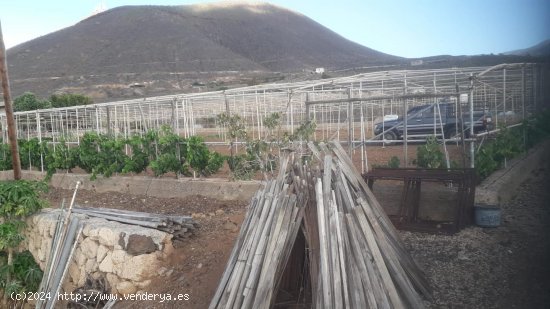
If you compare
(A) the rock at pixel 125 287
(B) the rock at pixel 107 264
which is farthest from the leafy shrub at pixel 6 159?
(A) the rock at pixel 125 287

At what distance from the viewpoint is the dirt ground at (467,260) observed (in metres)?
4.60

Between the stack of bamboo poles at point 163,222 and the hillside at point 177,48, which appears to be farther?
the hillside at point 177,48

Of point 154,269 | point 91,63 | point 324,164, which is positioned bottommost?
point 154,269

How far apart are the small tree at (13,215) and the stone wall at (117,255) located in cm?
61

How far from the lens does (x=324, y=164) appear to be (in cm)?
482

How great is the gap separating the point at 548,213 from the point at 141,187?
8147mm

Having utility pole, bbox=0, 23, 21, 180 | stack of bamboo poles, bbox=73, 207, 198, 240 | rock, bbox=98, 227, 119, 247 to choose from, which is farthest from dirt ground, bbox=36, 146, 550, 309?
utility pole, bbox=0, 23, 21, 180

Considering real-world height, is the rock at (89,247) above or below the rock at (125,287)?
above

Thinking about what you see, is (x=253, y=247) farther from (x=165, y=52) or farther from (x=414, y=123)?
(x=165, y=52)

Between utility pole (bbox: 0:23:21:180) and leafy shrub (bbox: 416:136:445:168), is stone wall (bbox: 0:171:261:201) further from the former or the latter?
leafy shrub (bbox: 416:136:445:168)

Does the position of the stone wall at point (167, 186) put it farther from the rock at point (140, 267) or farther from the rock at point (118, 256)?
the rock at point (118, 256)

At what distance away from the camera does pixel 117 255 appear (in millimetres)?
→ 6828

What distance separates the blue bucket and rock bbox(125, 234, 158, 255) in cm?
413

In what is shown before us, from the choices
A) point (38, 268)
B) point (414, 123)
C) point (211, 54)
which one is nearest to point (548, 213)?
point (38, 268)
